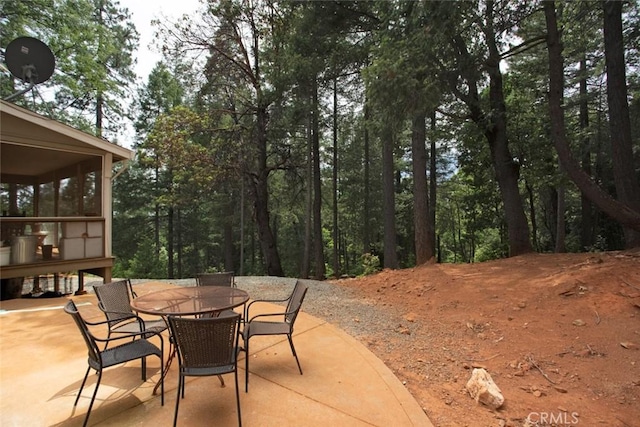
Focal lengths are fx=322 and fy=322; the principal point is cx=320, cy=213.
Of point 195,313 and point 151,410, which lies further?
point 195,313

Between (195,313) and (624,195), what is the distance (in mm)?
7526

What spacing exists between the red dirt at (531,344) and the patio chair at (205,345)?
155 cm

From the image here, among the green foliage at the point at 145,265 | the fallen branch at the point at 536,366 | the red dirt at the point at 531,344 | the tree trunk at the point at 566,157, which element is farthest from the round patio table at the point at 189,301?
the green foliage at the point at 145,265

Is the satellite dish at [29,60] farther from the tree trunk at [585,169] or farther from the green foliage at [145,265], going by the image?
the tree trunk at [585,169]

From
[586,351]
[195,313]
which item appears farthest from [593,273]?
[195,313]

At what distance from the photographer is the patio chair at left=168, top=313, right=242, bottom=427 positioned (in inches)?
82.0

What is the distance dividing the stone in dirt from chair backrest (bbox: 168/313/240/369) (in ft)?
6.31

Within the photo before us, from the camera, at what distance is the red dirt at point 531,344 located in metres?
2.43

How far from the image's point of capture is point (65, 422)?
2154mm

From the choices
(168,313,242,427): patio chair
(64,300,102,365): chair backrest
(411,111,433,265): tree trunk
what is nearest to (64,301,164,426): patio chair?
(64,300,102,365): chair backrest

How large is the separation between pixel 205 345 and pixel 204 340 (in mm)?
41

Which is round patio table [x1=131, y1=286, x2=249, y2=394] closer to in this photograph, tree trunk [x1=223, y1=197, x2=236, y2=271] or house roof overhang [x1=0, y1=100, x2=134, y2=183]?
house roof overhang [x1=0, y1=100, x2=134, y2=183]

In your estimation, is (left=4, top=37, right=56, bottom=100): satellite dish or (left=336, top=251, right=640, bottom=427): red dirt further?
(left=4, top=37, right=56, bottom=100): satellite dish

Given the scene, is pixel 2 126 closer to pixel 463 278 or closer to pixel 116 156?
pixel 116 156
